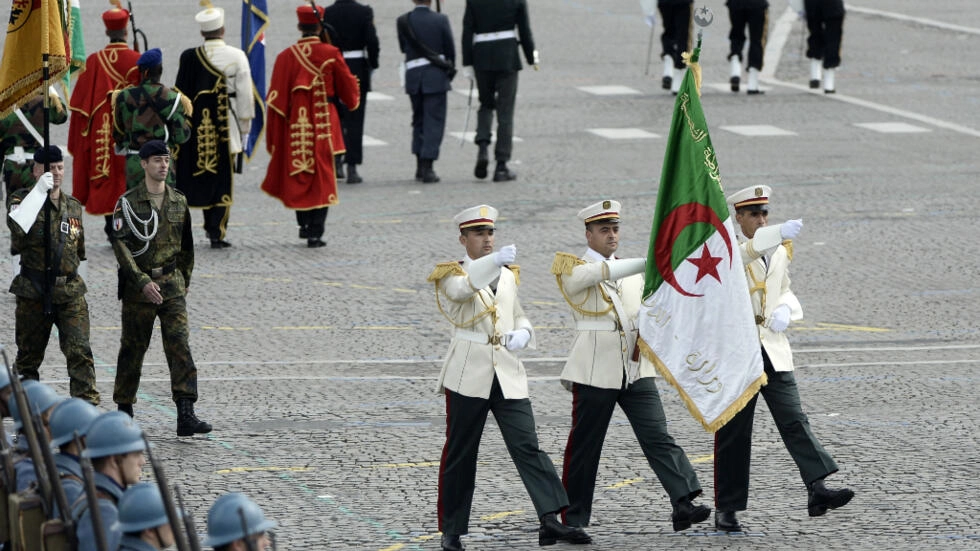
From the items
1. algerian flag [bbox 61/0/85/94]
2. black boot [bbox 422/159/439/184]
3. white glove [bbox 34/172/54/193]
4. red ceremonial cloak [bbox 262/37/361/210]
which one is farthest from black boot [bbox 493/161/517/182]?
white glove [bbox 34/172/54/193]

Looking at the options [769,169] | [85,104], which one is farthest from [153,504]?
[769,169]

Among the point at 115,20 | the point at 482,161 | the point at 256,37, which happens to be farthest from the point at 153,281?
the point at 482,161

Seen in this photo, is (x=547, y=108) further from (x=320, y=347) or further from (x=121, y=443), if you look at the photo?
(x=121, y=443)

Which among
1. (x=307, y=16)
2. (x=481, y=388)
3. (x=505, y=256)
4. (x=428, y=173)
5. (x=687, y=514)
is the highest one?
(x=307, y=16)

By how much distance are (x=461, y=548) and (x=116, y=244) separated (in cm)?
306

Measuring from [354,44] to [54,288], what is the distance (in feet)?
31.0

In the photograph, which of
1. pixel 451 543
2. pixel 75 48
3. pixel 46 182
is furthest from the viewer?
pixel 75 48

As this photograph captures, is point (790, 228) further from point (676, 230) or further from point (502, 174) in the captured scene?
point (502, 174)

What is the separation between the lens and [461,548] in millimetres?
9047

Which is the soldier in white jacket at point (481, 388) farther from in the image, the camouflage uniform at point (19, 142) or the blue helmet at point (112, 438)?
the camouflage uniform at point (19, 142)

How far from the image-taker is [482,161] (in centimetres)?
1945

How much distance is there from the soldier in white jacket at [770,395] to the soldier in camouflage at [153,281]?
3.16m

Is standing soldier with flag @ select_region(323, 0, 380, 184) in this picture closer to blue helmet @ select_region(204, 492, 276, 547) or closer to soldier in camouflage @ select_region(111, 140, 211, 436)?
soldier in camouflage @ select_region(111, 140, 211, 436)

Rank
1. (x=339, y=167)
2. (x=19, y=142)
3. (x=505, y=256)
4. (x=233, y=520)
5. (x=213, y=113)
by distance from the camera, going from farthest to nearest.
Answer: (x=339, y=167) → (x=213, y=113) → (x=19, y=142) → (x=505, y=256) → (x=233, y=520)
